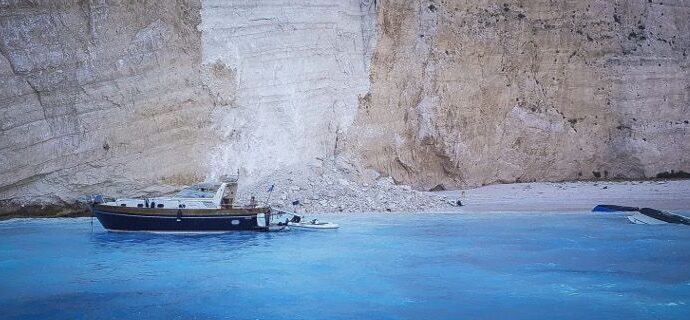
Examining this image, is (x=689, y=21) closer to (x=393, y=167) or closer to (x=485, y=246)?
(x=393, y=167)

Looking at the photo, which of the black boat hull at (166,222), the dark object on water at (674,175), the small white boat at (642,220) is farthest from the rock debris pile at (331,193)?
the dark object on water at (674,175)

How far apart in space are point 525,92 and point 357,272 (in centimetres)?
1679

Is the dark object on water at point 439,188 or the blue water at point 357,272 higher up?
the dark object on water at point 439,188

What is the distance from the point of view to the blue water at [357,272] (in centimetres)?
1015

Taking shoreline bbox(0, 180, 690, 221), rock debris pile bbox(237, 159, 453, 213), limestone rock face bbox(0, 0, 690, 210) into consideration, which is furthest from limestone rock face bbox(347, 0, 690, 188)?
rock debris pile bbox(237, 159, 453, 213)

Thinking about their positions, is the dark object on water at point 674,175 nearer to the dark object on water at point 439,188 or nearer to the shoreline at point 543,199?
the shoreline at point 543,199

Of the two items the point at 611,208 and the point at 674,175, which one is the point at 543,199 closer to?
the point at 611,208

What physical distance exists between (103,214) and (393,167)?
11047 mm

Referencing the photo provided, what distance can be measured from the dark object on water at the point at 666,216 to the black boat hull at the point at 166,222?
11002 millimetres

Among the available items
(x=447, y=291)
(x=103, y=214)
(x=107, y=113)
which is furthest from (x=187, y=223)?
(x=447, y=291)

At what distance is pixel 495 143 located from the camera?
1064 inches

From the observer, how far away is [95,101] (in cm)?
1991

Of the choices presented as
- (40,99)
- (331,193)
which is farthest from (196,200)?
(40,99)

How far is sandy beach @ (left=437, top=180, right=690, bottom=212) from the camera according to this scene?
22109 mm
